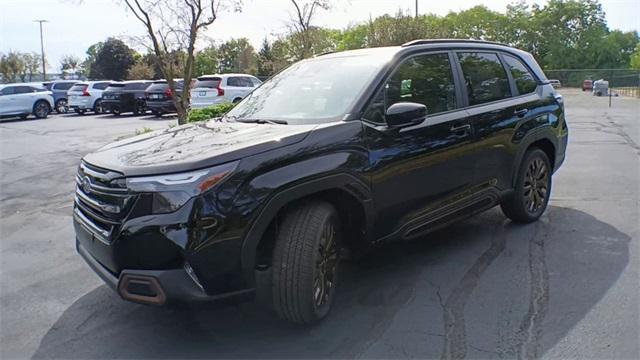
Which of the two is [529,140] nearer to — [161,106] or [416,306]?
[416,306]

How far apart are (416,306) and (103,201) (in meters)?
2.17

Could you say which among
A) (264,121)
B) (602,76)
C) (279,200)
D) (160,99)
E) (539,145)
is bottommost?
(279,200)

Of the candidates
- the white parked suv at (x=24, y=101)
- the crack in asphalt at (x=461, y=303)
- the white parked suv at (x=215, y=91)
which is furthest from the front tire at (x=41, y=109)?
the crack in asphalt at (x=461, y=303)

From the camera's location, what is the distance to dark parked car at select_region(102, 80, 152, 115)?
81.1 feet

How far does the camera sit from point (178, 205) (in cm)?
289

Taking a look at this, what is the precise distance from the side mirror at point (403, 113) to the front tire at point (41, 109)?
24841 mm

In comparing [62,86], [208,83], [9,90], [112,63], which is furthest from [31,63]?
[208,83]

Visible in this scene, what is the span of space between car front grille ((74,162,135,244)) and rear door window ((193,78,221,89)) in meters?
16.7

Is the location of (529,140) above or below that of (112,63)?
below

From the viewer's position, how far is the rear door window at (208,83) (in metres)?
19.7

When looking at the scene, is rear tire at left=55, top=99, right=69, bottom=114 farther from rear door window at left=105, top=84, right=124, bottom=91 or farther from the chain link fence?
the chain link fence

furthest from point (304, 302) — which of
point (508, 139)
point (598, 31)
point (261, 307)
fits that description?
point (598, 31)

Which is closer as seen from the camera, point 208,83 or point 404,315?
point 404,315

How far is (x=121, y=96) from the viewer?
81.1ft
